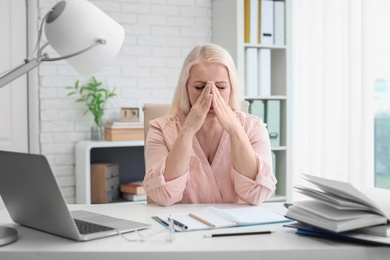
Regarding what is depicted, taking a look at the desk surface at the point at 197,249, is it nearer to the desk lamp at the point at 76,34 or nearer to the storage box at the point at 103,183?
the desk lamp at the point at 76,34

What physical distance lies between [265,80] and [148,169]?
74.9 inches

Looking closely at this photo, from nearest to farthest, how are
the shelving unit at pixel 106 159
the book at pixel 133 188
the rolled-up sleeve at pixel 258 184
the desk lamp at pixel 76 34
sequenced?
the desk lamp at pixel 76 34, the rolled-up sleeve at pixel 258 184, the shelving unit at pixel 106 159, the book at pixel 133 188

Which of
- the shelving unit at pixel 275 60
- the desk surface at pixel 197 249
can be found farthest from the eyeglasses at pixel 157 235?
the shelving unit at pixel 275 60

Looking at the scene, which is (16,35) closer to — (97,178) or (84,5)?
(97,178)

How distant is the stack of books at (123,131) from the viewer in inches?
131

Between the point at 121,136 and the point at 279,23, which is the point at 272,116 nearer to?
the point at 279,23

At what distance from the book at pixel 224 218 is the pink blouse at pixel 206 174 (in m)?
0.21

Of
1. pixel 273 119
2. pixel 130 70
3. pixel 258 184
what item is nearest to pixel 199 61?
pixel 258 184

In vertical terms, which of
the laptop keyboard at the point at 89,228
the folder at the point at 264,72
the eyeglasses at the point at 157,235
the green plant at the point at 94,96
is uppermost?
the folder at the point at 264,72

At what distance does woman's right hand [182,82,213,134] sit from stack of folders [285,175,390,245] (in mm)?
662

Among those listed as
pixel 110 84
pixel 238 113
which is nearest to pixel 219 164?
pixel 238 113

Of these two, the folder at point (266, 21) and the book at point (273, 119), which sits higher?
the folder at point (266, 21)

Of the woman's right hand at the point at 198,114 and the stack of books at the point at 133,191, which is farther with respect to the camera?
the stack of books at the point at 133,191

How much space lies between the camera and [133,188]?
338cm
